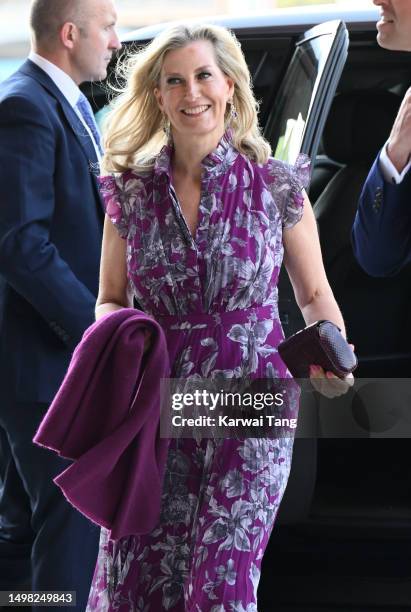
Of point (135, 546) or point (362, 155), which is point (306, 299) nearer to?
point (135, 546)

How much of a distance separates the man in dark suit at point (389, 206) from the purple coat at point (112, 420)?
1.58 ft

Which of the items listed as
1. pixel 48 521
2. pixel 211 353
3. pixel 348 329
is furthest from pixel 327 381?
pixel 348 329

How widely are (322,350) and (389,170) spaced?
41 cm

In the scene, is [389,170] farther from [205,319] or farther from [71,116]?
[71,116]

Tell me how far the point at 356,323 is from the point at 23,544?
4.60 ft

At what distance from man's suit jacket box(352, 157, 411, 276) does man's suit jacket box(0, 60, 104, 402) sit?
3.26 ft

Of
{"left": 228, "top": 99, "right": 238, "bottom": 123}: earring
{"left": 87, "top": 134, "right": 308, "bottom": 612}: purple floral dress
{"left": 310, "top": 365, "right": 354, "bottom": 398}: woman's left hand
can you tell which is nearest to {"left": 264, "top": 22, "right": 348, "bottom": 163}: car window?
{"left": 228, "top": 99, "right": 238, "bottom": 123}: earring

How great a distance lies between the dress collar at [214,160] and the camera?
9.00ft

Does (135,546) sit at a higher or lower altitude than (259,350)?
lower

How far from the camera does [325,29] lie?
358 cm

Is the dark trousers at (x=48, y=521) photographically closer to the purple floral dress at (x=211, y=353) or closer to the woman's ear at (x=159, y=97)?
the purple floral dress at (x=211, y=353)

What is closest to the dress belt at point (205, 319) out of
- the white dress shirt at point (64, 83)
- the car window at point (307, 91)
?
the car window at point (307, 91)

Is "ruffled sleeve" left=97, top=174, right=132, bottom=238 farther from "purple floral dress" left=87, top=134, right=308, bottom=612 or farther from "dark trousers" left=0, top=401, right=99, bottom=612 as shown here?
"dark trousers" left=0, top=401, right=99, bottom=612

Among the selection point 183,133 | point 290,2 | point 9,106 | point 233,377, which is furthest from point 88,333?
point 290,2
